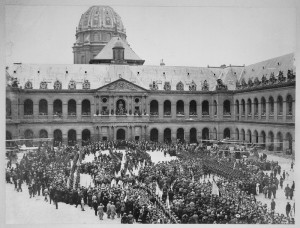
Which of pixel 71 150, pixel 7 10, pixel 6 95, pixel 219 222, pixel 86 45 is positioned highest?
pixel 86 45

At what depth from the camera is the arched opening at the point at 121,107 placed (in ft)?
134

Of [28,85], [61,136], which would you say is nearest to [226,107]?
[61,136]

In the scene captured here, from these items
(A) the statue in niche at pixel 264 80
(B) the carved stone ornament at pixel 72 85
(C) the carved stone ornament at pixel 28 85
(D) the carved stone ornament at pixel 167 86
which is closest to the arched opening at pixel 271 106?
(A) the statue in niche at pixel 264 80

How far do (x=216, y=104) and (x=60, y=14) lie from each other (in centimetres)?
2362

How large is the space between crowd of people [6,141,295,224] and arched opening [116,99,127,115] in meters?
11.2

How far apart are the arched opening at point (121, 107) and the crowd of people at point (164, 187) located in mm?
11231

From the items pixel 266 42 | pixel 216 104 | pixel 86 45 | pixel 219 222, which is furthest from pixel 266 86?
pixel 86 45

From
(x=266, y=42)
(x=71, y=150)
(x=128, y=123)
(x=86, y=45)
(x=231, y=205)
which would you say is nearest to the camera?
(x=231, y=205)

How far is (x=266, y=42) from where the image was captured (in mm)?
23031

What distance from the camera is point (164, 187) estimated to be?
2161 cm

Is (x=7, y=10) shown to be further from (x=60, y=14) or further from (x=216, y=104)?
(x=216, y=104)

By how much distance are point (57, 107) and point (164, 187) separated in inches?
858

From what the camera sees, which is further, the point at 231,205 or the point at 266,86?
the point at 266,86

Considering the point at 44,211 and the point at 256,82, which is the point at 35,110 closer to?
the point at 44,211
